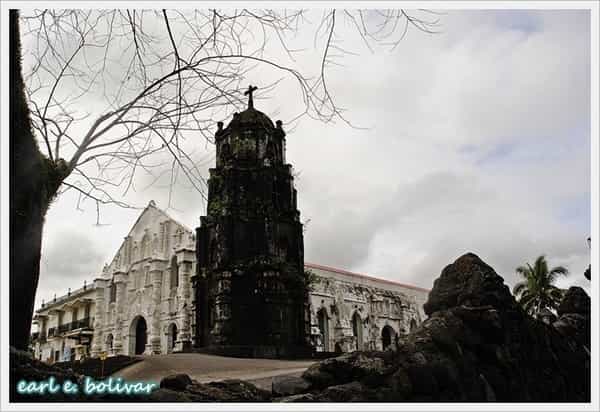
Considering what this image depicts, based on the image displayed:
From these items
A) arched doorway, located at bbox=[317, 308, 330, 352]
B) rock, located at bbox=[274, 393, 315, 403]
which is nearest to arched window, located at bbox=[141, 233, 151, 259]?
arched doorway, located at bbox=[317, 308, 330, 352]

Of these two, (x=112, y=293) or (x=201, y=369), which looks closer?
(x=201, y=369)

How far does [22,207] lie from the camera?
5.05 metres

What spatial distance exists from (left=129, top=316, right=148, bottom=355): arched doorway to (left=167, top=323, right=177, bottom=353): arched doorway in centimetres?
289

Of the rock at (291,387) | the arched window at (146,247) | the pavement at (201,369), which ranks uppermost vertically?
the arched window at (146,247)

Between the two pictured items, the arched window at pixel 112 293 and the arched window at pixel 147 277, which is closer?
the arched window at pixel 147 277

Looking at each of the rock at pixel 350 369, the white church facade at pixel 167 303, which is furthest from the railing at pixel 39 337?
the rock at pixel 350 369

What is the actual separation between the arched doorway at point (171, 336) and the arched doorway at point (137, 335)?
2.89 m

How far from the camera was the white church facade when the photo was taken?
2920cm

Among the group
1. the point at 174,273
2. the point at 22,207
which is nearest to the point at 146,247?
the point at 174,273

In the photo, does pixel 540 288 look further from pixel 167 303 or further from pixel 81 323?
pixel 81 323

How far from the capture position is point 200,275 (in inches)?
687

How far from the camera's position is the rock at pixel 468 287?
659 cm

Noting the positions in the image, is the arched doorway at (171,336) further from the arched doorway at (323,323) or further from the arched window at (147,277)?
the arched doorway at (323,323)

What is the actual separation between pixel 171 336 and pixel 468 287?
2446 cm
